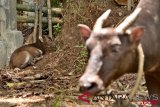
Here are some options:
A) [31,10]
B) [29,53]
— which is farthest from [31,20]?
[29,53]

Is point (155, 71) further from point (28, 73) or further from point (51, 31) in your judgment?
point (51, 31)

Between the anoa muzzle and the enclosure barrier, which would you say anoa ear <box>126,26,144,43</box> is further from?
the enclosure barrier

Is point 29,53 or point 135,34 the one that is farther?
point 29,53

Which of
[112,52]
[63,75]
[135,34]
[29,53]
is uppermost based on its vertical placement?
[135,34]

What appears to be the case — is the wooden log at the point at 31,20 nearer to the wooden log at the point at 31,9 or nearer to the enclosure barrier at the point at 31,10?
the enclosure barrier at the point at 31,10

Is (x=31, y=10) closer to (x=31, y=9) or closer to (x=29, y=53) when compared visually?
(x=31, y=9)

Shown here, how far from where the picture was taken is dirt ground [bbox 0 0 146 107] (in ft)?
19.7

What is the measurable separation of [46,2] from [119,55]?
826cm

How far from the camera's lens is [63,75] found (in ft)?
27.2

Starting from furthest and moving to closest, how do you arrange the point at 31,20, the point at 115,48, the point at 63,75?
the point at 31,20 → the point at 63,75 → the point at 115,48

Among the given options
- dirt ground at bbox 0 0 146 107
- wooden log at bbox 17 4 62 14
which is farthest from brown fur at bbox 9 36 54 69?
wooden log at bbox 17 4 62 14

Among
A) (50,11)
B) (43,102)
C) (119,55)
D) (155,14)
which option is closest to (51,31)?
(50,11)

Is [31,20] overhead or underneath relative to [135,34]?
overhead

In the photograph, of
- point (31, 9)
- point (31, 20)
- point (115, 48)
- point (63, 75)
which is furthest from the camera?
point (31, 20)
